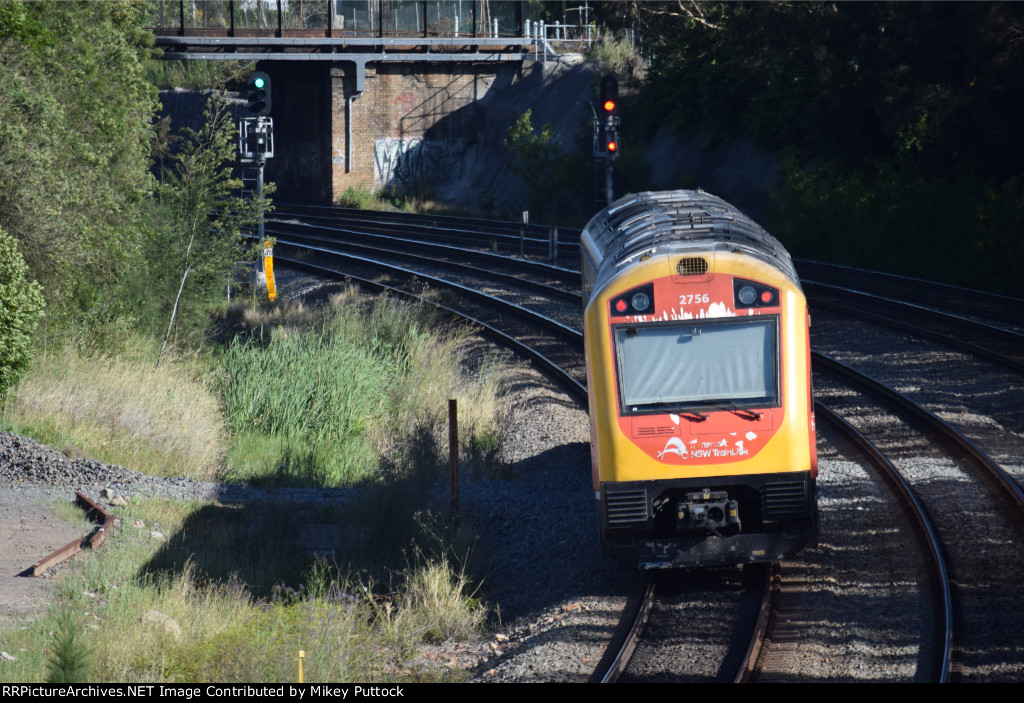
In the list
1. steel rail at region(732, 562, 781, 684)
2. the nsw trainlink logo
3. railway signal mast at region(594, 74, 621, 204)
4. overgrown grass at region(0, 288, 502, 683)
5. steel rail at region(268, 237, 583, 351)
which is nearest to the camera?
steel rail at region(732, 562, 781, 684)

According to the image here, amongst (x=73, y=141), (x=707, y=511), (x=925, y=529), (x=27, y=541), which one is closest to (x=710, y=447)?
(x=707, y=511)

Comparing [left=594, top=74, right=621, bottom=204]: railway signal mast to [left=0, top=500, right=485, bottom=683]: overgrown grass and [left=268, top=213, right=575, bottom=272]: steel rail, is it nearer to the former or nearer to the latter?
[left=268, top=213, right=575, bottom=272]: steel rail

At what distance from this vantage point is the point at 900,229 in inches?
1064

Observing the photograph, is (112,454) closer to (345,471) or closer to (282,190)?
(345,471)

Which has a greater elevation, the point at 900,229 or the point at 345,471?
the point at 900,229

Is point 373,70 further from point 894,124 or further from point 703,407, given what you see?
point 703,407

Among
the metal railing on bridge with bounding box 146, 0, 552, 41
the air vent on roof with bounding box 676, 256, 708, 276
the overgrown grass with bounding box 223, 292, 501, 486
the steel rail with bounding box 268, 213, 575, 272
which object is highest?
the metal railing on bridge with bounding box 146, 0, 552, 41

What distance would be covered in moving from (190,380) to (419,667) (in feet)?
34.0

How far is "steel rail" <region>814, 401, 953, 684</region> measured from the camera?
7.43m

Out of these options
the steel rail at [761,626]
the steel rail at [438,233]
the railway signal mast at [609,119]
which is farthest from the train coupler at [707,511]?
the steel rail at [438,233]

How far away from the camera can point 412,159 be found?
160ft

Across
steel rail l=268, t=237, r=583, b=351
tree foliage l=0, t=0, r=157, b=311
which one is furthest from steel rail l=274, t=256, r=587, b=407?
tree foliage l=0, t=0, r=157, b=311

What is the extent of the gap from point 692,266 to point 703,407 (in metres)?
1.13

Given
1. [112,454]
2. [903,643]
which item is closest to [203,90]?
[112,454]
